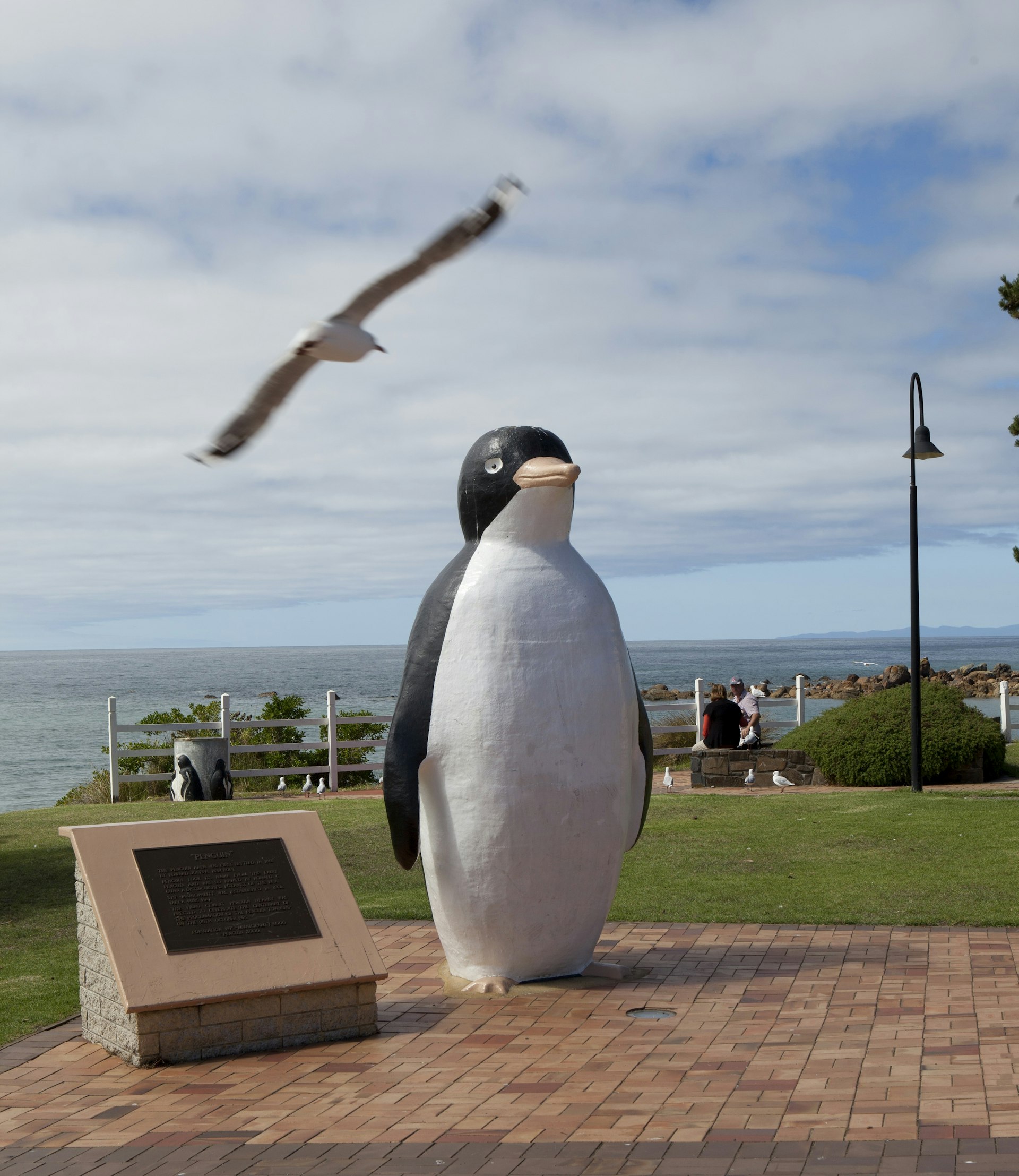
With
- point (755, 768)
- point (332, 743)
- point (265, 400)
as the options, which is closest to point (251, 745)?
point (332, 743)

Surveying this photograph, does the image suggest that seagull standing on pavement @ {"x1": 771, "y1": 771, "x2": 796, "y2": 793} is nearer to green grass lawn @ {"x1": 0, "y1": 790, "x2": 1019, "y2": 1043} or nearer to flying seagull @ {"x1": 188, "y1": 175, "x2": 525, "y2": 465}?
green grass lawn @ {"x1": 0, "y1": 790, "x2": 1019, "y2": 1043}

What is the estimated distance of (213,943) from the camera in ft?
19.3

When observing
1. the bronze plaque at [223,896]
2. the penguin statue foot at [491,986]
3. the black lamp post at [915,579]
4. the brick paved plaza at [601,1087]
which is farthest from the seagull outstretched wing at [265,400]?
the black lamp post at [915,579]

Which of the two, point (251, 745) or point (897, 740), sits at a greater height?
point (897, 740)

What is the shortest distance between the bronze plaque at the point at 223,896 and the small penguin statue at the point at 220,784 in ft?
36.3

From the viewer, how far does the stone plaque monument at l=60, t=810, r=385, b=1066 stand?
5684 mm

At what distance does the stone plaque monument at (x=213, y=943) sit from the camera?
224 inches

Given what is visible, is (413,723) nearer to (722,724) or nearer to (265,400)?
(265,400)

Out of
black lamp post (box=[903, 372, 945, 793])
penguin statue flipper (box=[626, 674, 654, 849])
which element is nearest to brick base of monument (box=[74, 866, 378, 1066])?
penguin statue flipper (box=[626, 674, 654, 849])

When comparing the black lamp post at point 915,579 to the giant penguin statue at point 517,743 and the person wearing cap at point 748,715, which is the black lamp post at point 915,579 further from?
the giant penguin statue at point 517,743

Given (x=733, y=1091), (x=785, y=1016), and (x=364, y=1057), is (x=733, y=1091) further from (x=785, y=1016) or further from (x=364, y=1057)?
(x=364, y=1057)

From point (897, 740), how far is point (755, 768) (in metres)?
1.98

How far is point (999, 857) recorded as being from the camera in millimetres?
10594

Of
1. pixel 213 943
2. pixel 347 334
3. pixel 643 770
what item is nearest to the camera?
pixel 347 334
